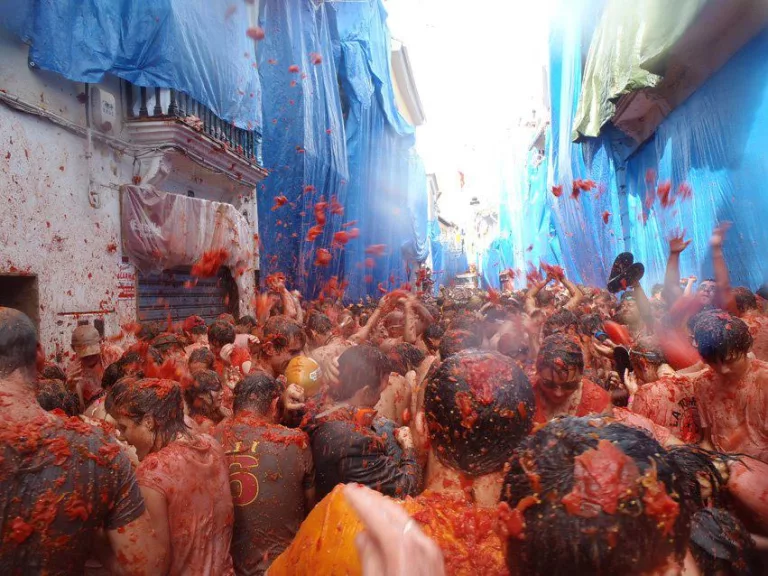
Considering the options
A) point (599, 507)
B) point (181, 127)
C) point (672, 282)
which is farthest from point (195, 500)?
point (181, 127)

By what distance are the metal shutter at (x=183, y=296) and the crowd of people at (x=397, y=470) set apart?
4725mm

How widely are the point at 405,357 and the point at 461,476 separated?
3.07m

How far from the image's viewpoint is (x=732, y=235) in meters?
7.52

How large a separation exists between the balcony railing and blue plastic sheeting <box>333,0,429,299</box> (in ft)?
21.4

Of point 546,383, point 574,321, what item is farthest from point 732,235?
point 546,383

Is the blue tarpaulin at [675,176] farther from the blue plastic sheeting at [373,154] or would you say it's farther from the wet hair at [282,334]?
the wet hair at [282,334]

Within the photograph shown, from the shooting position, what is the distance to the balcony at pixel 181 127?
7812 mm

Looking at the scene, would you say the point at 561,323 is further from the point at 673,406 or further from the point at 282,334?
the point at 282,334

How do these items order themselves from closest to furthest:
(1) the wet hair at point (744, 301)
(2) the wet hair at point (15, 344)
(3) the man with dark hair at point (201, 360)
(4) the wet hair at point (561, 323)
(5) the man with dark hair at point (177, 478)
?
(2) the wet hair at point (15, 344)
(5) the man with dark hair at point (177, 478)
(3) the man with dark hair at point (201, 360)
(1) the wet hair at point (744, 301)
(4) the wet hair at point (561, 323)

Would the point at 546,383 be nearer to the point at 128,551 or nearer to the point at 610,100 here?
the point at 128,551

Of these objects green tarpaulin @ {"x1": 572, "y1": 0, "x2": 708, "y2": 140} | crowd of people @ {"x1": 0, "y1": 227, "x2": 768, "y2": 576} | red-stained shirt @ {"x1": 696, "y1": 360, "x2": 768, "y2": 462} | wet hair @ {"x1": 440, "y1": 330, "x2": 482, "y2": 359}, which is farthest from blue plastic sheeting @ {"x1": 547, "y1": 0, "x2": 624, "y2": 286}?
red-stained shirt @ {"x1": 696, "y1": 360, "x2": 768, "y2": 462}

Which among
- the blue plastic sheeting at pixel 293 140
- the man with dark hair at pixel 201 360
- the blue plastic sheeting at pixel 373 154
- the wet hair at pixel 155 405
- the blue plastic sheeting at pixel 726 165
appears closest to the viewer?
the wet hair at pixel 155 405

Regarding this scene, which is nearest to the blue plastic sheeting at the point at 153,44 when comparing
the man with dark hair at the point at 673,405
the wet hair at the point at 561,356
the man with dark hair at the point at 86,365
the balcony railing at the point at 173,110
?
the balcony railing at the point at 173,110

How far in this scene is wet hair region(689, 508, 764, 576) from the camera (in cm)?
147
